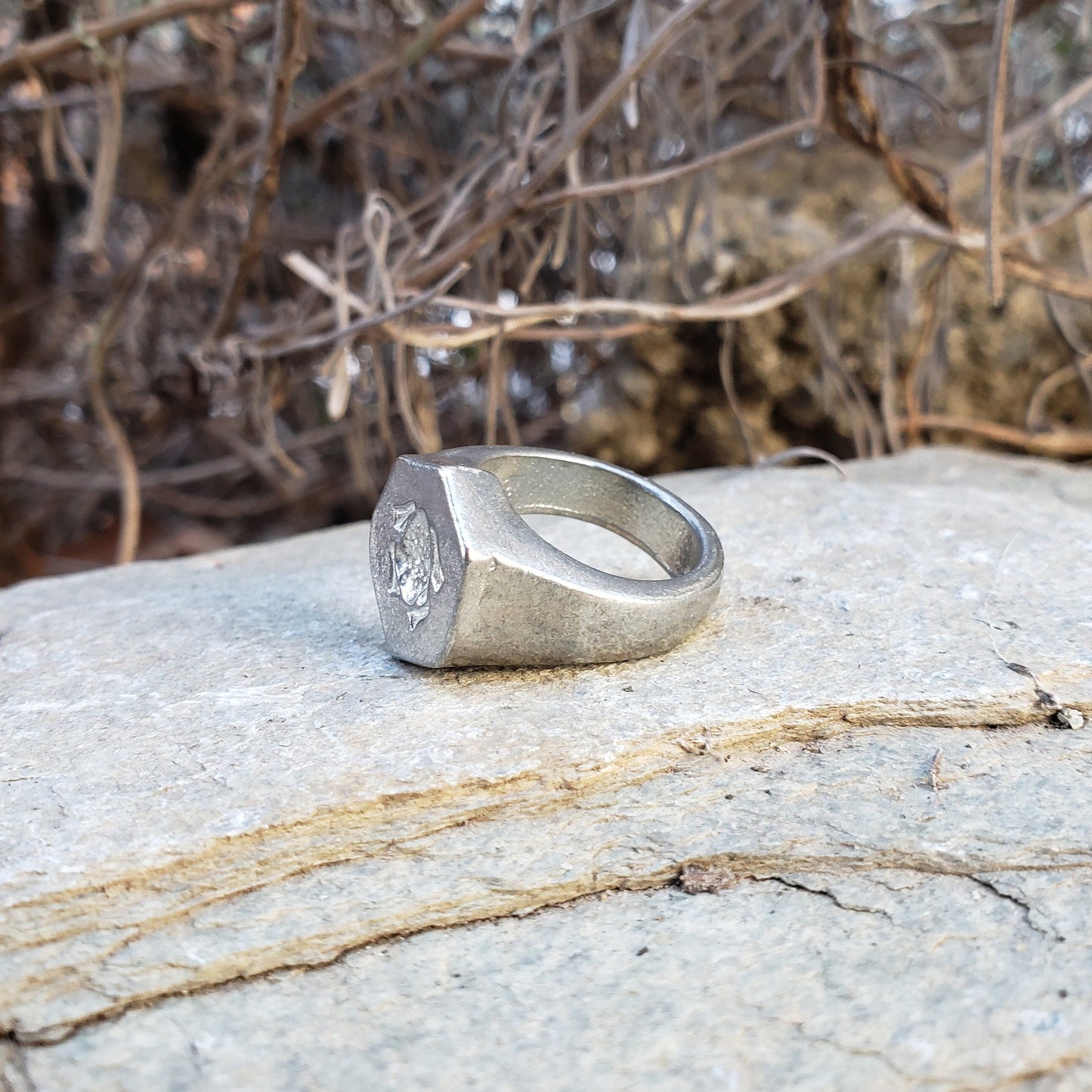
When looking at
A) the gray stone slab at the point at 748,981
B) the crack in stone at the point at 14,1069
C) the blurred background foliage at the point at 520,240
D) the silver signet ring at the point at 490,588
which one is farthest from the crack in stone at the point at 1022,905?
the blurred background foliage at the point at 520,240

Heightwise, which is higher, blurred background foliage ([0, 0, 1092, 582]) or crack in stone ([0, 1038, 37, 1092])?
blurred background foliage ([0, 0, 1092, 582])

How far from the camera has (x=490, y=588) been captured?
2.75 feet

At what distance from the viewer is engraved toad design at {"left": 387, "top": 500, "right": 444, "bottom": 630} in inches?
34.3

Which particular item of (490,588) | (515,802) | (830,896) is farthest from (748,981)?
(490,588)

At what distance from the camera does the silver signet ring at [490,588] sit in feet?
2.77

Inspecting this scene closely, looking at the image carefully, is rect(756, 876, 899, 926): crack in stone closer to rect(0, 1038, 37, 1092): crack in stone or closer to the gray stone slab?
the gray stone slab

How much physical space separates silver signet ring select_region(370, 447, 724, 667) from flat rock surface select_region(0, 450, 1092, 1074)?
32 millimetres

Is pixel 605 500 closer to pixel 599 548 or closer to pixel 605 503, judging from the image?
pixel 605 503

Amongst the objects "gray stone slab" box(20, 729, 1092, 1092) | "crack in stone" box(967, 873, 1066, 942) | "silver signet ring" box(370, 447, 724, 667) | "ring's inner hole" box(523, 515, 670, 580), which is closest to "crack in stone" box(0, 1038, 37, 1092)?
"gray stone slab" box(20, 729, 1092, 1092)

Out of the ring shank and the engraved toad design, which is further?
the ring shank

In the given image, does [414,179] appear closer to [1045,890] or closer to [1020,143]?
[1020,143]

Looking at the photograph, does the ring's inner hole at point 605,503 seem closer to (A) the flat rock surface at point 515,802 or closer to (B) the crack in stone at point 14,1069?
(A) the flat rock surface at point 515,802

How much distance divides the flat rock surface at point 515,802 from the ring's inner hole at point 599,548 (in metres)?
0.19

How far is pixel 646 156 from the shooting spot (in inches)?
64.6
